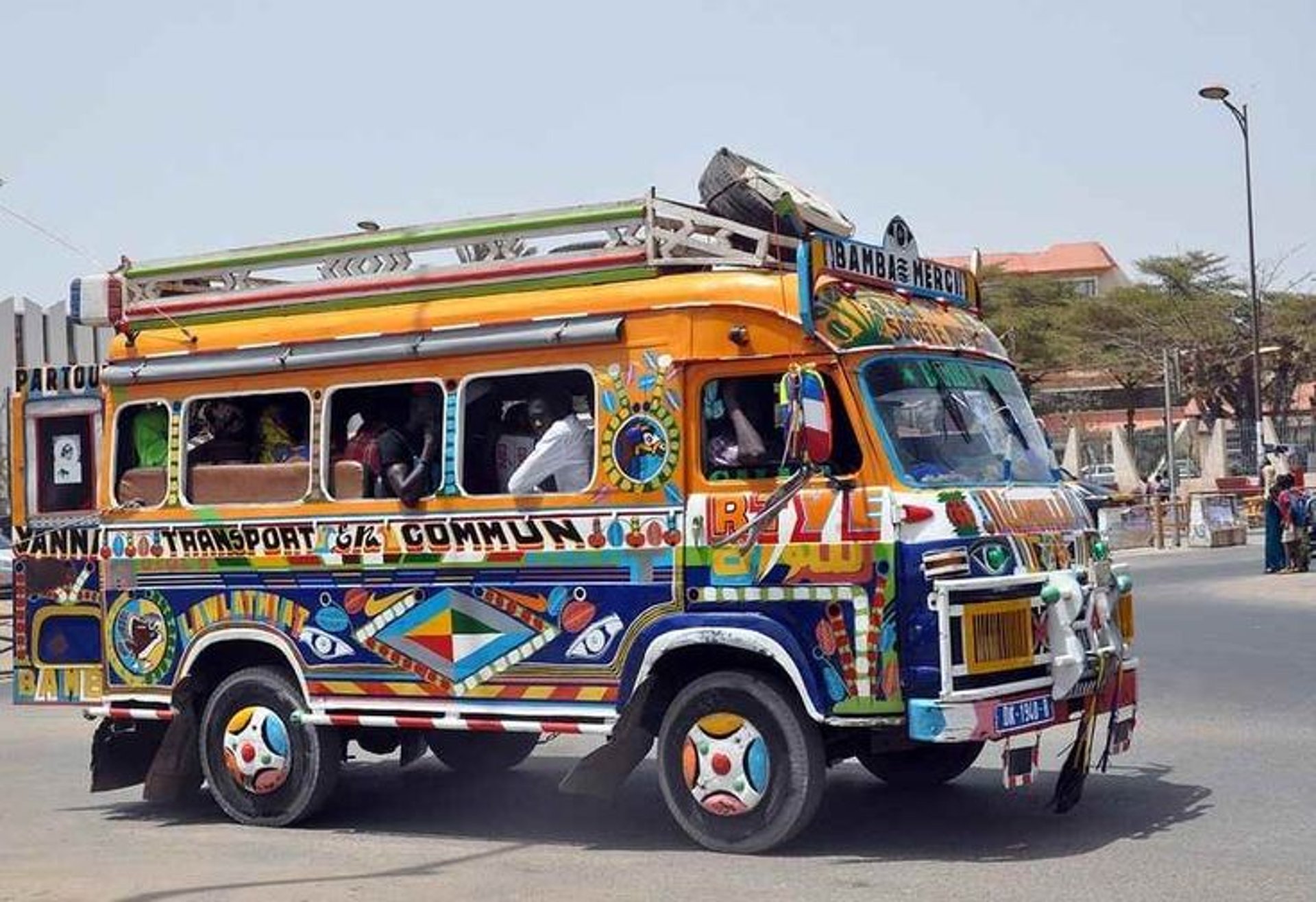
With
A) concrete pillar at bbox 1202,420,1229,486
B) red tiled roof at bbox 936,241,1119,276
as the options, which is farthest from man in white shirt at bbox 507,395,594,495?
red tiled roof at bbox 936,241,1119,276

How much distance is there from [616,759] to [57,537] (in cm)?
381

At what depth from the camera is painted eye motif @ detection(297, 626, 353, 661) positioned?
31.6 feet

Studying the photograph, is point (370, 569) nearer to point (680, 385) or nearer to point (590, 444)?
point (590, 444)

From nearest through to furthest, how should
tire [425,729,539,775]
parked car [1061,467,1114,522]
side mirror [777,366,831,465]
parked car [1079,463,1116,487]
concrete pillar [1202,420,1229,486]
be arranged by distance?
side mirror [777,366,831,465]
parked car [1061,467,1114,522]
tire [425,729,539,775]
concrete pillar [1202,420,1229,486]
parked car [1079,463,1116,487]

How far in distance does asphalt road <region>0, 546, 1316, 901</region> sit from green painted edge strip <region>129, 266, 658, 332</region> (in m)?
2.77

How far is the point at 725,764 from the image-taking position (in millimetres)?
8453

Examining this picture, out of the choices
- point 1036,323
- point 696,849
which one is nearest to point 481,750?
point 696,849

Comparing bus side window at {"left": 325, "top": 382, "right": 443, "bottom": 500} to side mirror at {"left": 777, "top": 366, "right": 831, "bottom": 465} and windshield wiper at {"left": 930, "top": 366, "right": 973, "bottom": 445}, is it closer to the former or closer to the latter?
side mirror at {"left": 777, "top": 366, "right": 831, "bottom": 465}

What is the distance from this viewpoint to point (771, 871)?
808 cm

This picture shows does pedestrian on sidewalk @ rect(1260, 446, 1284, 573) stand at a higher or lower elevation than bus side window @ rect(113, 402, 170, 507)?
lower

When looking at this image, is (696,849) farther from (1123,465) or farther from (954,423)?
(1123,465)

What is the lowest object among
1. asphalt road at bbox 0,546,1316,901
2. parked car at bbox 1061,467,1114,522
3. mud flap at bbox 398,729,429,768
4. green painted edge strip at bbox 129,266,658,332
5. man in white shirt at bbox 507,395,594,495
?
asphalt road at bbox 0,546,1316,901

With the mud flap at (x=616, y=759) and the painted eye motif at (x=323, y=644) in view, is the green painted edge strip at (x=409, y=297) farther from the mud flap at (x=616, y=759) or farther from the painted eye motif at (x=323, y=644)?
the mud flap at (x=616, y=759)

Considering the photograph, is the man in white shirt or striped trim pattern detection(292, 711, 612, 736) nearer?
striped trim pattern detection(292, 711, 612, 736)
